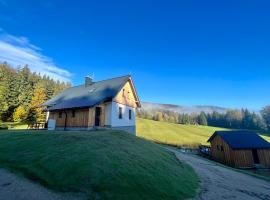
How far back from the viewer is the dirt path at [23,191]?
9.66 meters

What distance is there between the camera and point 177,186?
1344cm

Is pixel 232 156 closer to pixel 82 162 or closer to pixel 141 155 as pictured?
pixel 141 155

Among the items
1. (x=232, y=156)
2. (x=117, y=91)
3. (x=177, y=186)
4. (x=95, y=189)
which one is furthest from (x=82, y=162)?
(x=232, y=156)

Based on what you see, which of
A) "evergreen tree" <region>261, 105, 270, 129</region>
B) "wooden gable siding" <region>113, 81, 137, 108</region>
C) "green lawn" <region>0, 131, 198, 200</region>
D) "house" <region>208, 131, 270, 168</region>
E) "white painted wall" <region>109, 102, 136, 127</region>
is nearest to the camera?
"green lawn" <region>0, 131, 198, 200</region>

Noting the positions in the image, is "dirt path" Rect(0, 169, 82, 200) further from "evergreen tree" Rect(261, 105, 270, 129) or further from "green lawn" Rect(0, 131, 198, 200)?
"evergreen tree" Rect(261, 105, 270, 129)

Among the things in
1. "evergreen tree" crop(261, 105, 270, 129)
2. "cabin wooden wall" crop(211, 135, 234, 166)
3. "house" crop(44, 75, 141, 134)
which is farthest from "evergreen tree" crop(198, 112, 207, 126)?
"house" crop(44, 75, 141, 134)

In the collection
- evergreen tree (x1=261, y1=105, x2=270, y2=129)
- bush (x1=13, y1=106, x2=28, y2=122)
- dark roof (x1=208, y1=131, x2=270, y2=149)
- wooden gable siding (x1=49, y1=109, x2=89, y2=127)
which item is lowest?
dark roof (x1=208, y1=131, x2=270, y2=149)

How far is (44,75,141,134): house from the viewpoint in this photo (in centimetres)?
2929

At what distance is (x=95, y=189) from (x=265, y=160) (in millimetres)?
37303

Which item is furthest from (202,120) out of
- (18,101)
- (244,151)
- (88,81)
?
(88,81)

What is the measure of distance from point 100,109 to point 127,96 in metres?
5.95

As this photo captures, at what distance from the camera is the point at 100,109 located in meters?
30.6

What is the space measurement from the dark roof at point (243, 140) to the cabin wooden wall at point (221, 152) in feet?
3.17

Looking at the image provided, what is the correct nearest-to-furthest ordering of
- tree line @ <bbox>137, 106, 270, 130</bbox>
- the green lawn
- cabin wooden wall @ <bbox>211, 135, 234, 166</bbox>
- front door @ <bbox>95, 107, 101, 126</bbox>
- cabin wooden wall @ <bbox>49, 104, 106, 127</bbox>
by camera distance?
the green lawn → cabin wooden wall @ <bbox>49, 104, 106, 127</bbox> → front door @ <bbox>95, 107, 101, 126</bbox> → cabin wooden wall @ <bbox>211, 135, 234, 166</bbox> → tree line @ <bbox>137, 106, 270, 130</bbox>
